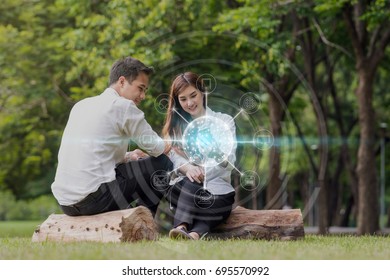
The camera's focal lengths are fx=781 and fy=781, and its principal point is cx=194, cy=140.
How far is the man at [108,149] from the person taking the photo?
8.76 m

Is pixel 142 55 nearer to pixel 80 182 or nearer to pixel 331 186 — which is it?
pixel 80 182

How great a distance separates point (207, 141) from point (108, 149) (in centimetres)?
114

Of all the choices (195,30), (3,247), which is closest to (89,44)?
(195,30)

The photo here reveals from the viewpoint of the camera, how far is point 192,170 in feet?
30.2

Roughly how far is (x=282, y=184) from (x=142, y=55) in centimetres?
775

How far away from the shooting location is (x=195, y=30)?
21562 millimetres

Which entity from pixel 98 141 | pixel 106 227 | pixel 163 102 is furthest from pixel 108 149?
pixel 163 102

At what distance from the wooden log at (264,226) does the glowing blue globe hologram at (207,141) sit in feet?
3.47

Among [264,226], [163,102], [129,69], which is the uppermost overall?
[129,69]

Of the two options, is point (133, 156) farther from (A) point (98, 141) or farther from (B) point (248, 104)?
(B) point (248, 104)

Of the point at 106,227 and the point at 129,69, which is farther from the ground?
the point at 129,69

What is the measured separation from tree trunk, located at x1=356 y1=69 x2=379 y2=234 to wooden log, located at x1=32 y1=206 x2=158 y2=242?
1241 cm

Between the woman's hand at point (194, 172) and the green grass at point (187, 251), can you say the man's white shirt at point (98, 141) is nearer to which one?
the woman's hand at point (194, 172)

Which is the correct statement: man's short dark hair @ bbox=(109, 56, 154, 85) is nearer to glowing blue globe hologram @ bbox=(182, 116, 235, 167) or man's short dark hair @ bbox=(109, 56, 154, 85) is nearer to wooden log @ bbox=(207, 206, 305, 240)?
glowing blue globe hologram @ bbox=(182, 116, 235, 167)
